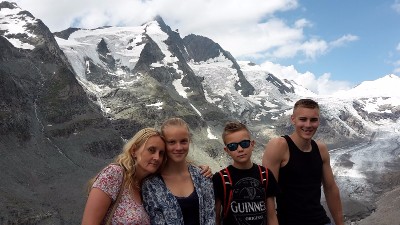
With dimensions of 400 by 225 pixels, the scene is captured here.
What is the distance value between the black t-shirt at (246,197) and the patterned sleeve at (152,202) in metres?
1.36

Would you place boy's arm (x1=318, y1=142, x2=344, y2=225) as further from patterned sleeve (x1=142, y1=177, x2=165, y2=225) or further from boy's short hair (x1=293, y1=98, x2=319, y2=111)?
patterned sleeve (x1=142, y1=177, x2=165, y2=225)

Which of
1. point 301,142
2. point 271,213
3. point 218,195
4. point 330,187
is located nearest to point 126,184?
point 218,195

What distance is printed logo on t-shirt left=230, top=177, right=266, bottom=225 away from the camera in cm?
888

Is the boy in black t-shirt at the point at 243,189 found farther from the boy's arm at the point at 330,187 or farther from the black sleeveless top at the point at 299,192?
the boy's arm at the point at 330,187

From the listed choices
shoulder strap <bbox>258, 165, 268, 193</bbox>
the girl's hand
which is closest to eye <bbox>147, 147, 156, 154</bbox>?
the girl's hand

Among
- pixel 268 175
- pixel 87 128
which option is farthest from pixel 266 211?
pixel 87 128

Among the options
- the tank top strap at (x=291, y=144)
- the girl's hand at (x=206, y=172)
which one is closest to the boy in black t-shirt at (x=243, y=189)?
the girl's hand at (x=206, y=172)

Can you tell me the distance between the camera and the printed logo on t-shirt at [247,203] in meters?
8.88

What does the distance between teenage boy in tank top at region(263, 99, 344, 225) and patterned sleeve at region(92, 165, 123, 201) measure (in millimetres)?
3252

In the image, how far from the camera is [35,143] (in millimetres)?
148375

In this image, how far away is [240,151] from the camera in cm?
910

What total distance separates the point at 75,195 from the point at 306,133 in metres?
121

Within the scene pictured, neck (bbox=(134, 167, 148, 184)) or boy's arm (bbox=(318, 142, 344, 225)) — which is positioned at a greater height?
neck (bbox=(134, 167, 148, 184))

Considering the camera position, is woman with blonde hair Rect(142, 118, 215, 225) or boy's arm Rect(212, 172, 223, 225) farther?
boy's arm Rect(212, 172, 223, 225)
